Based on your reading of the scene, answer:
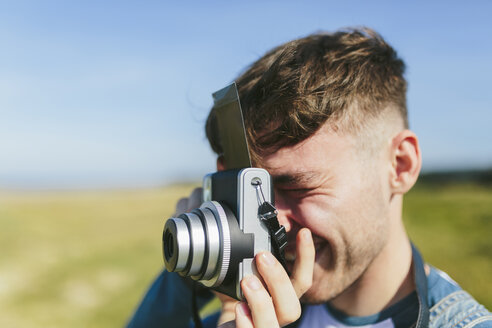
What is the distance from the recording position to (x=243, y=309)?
1.44 m

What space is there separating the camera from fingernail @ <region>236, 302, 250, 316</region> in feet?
0.10

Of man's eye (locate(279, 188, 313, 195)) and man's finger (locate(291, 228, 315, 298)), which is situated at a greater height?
man's eye (locate(279, 188, 313, 195))

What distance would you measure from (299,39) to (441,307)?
1231mm

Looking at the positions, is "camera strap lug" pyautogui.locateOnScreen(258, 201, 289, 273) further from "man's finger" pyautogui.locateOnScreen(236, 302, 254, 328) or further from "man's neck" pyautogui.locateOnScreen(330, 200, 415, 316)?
"man's neck" pyautogui.locateOnScreen(330, 200, 415, 316)

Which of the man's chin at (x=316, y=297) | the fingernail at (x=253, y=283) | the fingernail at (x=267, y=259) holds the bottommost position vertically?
the man's chin at (x=316, y=297)

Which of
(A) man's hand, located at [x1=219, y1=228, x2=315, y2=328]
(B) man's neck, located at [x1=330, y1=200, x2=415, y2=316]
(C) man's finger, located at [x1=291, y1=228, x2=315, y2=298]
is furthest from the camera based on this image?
(B) man's neck, located at [x1=330, y1=200, x2=415, y2=316]

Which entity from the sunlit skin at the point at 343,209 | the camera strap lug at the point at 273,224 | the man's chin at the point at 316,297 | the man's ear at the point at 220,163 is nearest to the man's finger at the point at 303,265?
the sunlit skin at the point at 343,209

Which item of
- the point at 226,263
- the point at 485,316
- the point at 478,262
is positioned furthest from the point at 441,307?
the point at 478,262

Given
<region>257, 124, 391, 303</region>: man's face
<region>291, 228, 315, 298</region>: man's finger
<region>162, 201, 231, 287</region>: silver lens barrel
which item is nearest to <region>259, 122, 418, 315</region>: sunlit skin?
<region>257, 124, 391, 303</region>: man's face

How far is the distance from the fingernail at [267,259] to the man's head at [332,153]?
287 mm

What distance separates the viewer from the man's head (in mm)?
1725

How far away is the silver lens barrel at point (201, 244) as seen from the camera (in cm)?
141

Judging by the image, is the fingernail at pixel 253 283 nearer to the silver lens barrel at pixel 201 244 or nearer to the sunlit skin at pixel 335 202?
the silver lens barrel at pixel 201 244

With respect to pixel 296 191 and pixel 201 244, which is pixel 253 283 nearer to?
pixel 201 244
